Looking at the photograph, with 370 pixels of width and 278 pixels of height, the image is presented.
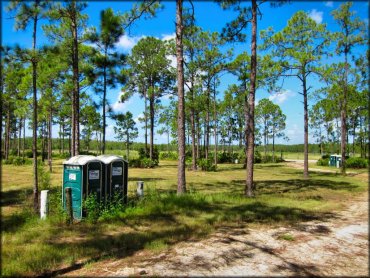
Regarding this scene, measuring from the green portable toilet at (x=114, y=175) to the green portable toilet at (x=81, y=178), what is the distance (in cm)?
31

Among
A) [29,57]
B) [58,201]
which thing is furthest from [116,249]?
[29,57]

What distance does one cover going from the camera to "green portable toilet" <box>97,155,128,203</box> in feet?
31.9

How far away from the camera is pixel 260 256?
606 centimetres

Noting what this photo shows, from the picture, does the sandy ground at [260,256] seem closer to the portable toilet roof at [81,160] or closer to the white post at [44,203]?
the white post at [44,203]

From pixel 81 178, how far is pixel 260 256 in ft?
17.3

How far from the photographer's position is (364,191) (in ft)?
50.7

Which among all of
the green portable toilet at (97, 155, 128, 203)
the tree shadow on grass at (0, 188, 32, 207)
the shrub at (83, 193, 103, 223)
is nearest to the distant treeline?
the tree shadow on grass at (0, 188, 32, 207)

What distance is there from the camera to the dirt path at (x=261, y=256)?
529cm

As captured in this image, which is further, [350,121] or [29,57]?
[350,121]

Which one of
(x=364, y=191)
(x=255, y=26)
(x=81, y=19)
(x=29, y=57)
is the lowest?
(x=364, y=191)

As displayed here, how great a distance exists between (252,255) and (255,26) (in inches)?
384

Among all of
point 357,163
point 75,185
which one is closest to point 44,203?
point 75,185

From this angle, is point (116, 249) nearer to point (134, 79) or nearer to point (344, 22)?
point (344, 22)

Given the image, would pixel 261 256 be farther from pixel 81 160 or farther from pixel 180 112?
pixel 180 112
